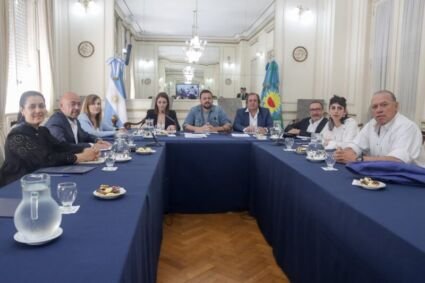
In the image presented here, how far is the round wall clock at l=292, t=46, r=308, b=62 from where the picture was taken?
618 cm

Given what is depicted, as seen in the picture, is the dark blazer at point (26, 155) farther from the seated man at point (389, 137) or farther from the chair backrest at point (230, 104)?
the chair backrest at point (230, 104)

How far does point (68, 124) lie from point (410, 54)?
12.2 feet

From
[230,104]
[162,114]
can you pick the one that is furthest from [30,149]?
[230,104]

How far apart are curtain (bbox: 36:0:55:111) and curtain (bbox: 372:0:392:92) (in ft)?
14.8

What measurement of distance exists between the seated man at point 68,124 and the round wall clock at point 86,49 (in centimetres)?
337

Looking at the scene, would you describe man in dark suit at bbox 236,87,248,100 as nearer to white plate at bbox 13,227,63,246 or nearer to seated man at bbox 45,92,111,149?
seated man at bbox 45,92,111,149

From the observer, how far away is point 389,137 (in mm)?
2363

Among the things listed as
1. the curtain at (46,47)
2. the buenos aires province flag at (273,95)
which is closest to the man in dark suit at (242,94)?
the buenos aires province flag at (273,95)

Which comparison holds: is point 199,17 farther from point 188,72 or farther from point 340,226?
point 340,226

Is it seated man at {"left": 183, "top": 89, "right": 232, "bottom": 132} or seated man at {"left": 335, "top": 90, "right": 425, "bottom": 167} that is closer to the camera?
seated man at {"left": 335, "top": 90, "right": 425, "bottom": 167}

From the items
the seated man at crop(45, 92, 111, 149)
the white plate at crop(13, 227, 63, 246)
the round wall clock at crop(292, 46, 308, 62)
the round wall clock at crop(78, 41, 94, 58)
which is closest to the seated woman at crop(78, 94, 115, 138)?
the seated man at crop(45, 92, 111, 149)

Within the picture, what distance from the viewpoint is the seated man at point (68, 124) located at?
258 centimetres

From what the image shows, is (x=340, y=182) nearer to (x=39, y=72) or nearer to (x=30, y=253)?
(x=30, y=253)

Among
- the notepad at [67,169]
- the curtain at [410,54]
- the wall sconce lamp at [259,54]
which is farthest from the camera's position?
the wall sconce lamp at [259,54]
